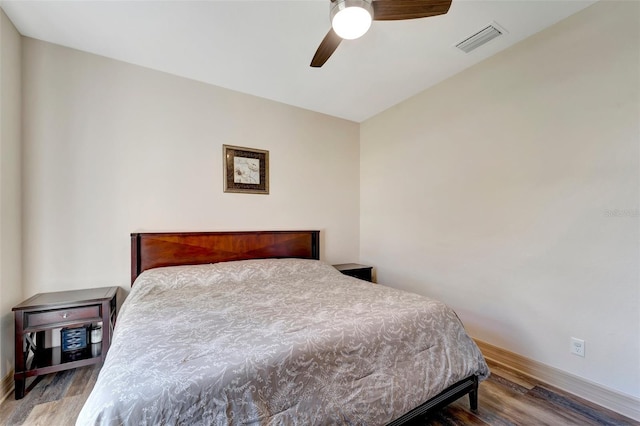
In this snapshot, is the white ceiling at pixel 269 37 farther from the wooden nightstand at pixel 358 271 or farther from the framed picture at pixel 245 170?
the wooden nightstand at pixel 358 271

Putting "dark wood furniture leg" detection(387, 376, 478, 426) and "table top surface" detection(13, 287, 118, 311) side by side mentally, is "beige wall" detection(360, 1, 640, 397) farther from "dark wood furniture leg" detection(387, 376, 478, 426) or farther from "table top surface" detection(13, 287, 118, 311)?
"table top surface" detection(13, 287, 118, 311)

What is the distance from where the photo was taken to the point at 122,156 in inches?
99.6

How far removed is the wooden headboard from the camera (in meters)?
2.55

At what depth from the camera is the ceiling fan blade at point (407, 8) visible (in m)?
1.53

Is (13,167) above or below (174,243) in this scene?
above

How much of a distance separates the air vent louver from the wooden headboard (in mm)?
2419

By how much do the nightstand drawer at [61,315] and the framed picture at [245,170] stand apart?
1540mm

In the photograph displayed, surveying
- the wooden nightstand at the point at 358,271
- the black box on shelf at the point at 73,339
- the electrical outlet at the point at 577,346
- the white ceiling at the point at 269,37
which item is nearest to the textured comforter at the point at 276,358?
the black box on shelf at the point at 73,339

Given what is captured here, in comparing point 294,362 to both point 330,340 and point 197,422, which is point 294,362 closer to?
point 330,340

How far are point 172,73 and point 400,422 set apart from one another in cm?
341

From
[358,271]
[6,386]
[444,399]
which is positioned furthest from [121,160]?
[444,399]

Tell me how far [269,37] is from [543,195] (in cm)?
252

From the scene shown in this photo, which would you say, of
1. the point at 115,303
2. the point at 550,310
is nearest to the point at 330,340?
the point at 550,310

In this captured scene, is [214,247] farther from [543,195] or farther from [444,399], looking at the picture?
[543,195]
